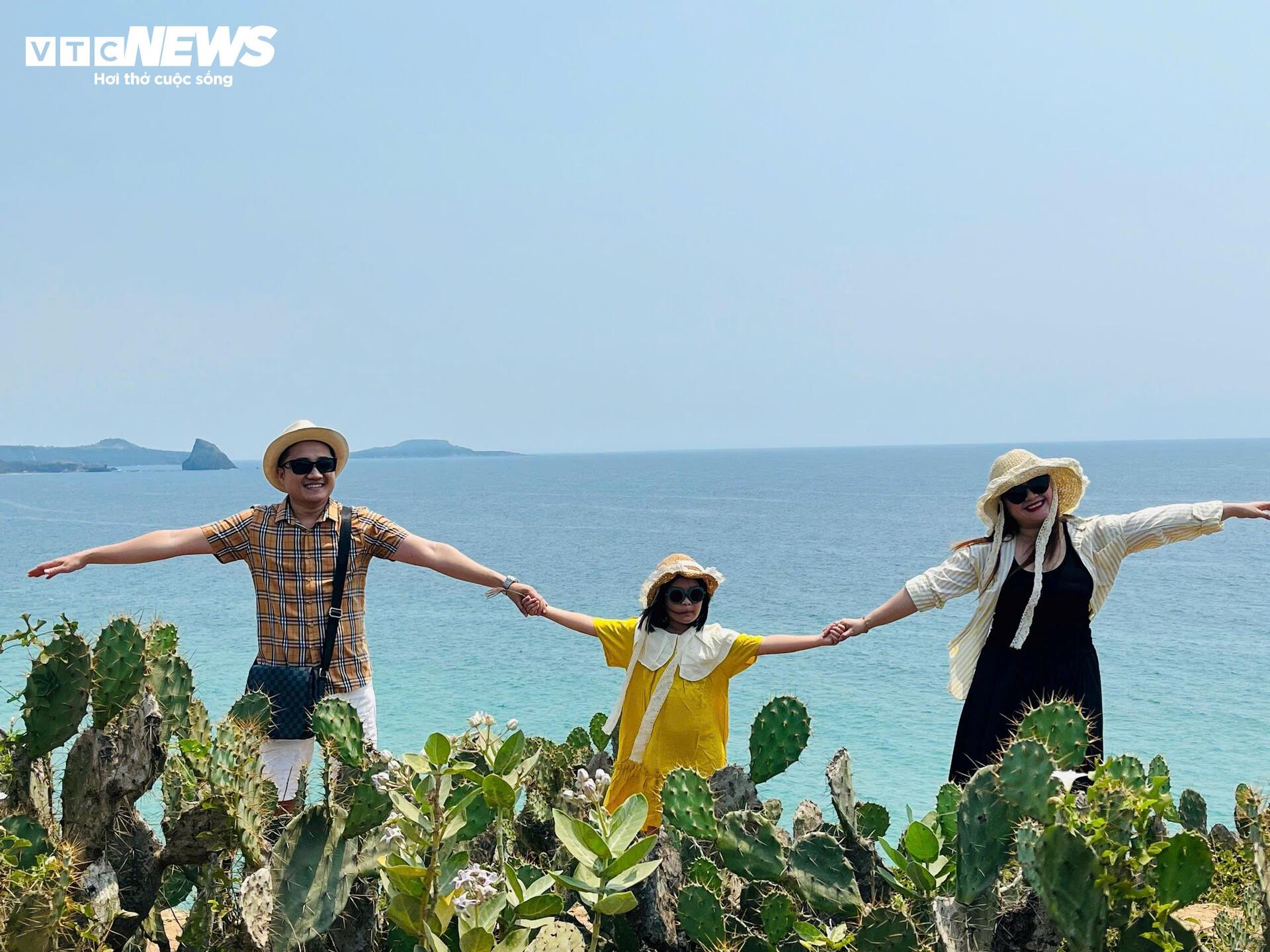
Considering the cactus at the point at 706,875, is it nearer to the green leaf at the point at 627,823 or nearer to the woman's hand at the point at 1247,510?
the green leaf at the point at 627,823

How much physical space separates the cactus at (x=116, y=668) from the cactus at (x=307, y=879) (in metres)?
0.60

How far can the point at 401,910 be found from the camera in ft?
7.24

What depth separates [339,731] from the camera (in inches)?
119

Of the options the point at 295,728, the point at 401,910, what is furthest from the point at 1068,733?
the point at 295,728

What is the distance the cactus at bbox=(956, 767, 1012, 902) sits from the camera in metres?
2.29

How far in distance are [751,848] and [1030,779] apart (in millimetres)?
789

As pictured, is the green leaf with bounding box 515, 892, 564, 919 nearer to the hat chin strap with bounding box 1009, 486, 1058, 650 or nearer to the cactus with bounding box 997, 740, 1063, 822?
the cactus with bounding box 997, 740, 1063, 822

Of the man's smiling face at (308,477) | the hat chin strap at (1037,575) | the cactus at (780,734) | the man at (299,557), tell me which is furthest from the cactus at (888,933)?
the man's smiling face at (308,477)

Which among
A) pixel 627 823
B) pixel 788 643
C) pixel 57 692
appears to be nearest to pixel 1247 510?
pixel 788 643

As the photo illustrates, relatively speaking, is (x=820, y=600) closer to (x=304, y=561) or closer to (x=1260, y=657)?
(x=1260, y=657)

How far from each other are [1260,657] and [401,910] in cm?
2276

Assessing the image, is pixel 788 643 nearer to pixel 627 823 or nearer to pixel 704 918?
pixel 704 918

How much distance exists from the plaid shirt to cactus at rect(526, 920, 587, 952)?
165cm

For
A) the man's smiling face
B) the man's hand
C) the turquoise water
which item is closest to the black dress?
the man's smiling face
